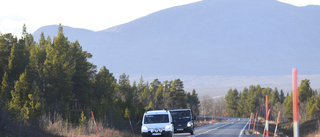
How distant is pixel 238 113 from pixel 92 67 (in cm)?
11396

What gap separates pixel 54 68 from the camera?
5269 cm

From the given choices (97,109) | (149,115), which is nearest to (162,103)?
(97,109)

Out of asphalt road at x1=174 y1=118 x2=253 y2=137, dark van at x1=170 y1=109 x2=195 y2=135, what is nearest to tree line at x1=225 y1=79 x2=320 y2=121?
asphalt road at x1=174 y1=118 x2=253 y2=137

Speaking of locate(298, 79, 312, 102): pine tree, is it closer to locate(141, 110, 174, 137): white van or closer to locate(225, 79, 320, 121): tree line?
locate(225, 79, 320, 121): tree line

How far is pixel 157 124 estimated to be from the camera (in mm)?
25562

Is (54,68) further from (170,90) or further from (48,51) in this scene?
(170,90)

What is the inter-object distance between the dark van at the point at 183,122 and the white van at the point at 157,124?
6.68m

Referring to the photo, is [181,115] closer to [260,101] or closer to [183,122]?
[183,122]

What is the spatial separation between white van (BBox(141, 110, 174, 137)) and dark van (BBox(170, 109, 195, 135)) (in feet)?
21.9

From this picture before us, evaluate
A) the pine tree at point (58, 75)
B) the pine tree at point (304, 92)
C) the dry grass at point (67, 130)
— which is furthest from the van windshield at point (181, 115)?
the pine tree at point (304, 92)

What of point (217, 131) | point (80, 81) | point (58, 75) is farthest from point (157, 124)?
point (80, 81)

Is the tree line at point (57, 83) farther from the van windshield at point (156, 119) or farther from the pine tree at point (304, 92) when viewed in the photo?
the pine tree at point (304, 92)

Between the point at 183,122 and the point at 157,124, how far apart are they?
8263 millimetres

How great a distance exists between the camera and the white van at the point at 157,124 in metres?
25.0
